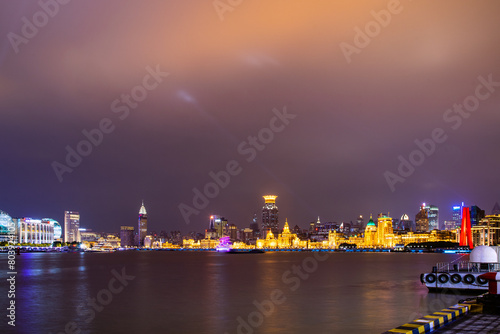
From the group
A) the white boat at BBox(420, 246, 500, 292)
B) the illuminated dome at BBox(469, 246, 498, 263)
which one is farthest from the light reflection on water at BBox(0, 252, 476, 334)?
the illuminated dome at BBox(469, 246, 498, 263)

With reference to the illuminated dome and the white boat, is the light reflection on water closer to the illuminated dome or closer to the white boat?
the white boat

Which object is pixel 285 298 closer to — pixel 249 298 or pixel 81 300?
pixel 249 298

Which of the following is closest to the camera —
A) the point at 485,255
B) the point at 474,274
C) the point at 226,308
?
the point at 226,308

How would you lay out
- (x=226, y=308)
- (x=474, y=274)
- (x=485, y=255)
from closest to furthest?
1. (x=226, y=308)
2. (x=474, y=274)
3. (x=485, y=255)

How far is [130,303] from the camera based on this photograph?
4419cm

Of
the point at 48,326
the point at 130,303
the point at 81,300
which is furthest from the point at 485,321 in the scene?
the point at 81,300

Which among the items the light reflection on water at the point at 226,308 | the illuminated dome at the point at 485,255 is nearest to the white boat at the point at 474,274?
the illuminated dome at the point at 485,255

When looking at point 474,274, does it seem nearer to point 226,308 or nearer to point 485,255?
point 485,255

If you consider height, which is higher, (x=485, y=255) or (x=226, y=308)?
(x=485, y=255)

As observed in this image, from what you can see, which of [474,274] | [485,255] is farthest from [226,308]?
[485,255]

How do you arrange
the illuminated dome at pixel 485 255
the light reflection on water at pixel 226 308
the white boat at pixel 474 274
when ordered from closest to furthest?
the light reflection on water at pixel 226 308 → the white boat at pixel 474 274 → the illuminated dome at pixel 485 255

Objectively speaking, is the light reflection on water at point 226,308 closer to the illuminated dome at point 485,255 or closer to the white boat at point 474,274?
the white boat at point 474,274

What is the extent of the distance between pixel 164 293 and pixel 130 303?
9622 millimetres

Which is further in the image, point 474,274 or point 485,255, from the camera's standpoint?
point 485,255
